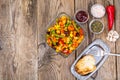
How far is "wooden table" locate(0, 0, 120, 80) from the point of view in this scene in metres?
1.79

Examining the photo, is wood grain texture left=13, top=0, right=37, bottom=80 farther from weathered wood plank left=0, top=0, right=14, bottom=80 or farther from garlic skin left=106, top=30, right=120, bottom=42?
garlic skin left=106, top=30, right=120, bottom=42

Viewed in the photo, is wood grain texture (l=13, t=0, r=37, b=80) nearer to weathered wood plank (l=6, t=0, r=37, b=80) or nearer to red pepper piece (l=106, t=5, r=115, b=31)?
weathered wood plank (l=6, t=0, r=37, b=80)

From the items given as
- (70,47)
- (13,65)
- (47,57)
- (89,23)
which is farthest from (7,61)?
(89,23)

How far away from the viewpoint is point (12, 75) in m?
1.80

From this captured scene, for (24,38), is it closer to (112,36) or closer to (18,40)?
(18,40)

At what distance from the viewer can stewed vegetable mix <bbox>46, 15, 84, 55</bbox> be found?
1726mm

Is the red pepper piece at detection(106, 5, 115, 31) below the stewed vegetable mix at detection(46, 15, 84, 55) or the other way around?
the other way around

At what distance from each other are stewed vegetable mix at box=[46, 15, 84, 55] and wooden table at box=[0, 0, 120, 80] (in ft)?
0.17

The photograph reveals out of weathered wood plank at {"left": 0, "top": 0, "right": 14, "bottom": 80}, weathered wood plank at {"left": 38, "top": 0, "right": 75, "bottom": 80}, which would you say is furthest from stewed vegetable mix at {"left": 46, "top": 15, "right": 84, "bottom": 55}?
weathered wood plank at {"left": 0, "top": 0, "right": 14, "bottom": 80}

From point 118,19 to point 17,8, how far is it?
0.46m

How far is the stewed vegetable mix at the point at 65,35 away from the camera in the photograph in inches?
67.9

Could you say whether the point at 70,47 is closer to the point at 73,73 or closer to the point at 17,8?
the point at 73,73

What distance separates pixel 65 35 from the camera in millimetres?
1724

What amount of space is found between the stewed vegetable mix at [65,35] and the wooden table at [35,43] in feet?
0.17
